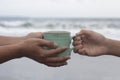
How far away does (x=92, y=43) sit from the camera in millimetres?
1423

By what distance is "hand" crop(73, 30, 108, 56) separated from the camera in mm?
1372

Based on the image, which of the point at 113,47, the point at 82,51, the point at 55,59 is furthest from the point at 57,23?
the point at 55,59

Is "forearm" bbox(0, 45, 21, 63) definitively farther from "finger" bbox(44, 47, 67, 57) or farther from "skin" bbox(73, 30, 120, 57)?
"skin" bbox(73, 30, 120, 57)

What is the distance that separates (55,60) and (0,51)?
0.65ft

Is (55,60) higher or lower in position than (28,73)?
higher

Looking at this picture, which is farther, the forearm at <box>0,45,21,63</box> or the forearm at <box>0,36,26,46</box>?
the forearm at <box>0,36,26,46</box>

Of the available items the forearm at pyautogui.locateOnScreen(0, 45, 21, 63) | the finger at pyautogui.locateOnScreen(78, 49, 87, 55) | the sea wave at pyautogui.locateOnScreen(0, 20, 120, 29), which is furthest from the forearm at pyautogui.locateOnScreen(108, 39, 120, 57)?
the sea wave at pyautogui.locateOnScreen(0, 20, 120, 29)

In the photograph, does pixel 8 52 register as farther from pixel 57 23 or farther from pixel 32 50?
pixel 57 23

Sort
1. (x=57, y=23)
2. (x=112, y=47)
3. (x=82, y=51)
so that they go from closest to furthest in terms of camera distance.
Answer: (x=82, y=51), (x=112, y=47), (x=57, y=23)

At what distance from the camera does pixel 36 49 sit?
46.1 inches

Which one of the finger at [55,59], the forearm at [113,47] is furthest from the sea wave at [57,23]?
the finger at [55,59]

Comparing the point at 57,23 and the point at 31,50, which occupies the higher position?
the point at 31,50
